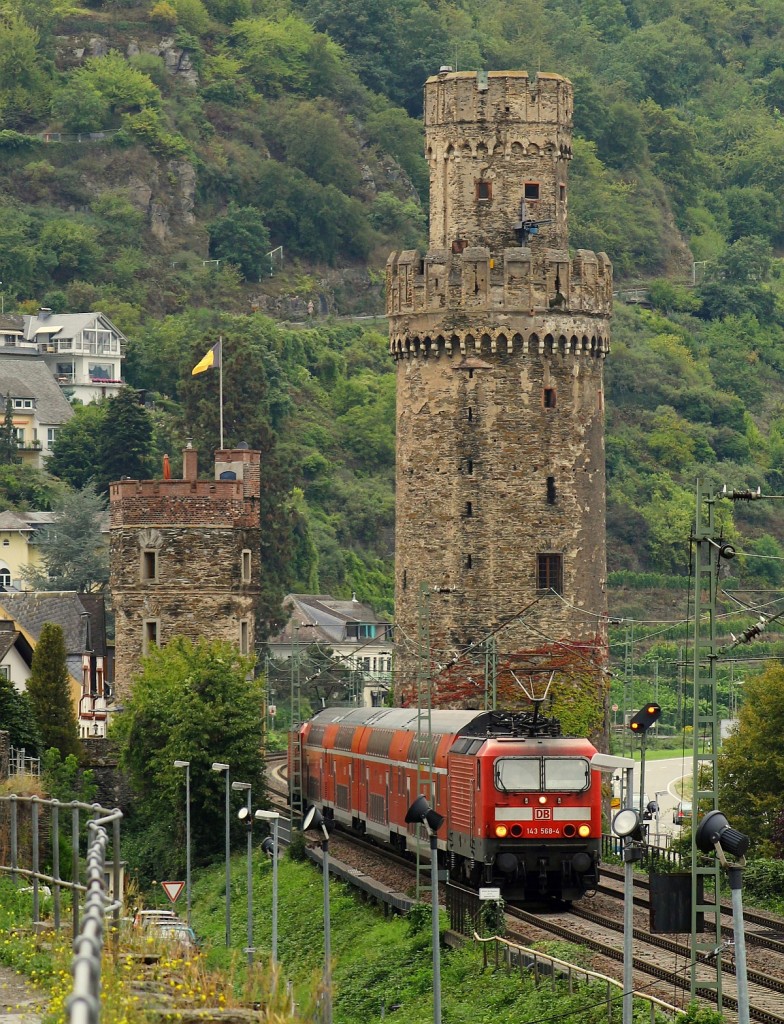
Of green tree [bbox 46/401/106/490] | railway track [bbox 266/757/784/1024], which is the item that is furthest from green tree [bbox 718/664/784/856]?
green tree [bbox 46/401/106/490]

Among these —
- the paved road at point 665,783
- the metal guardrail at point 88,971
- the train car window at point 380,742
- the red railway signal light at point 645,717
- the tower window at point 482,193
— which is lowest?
the paved road at point 665,783

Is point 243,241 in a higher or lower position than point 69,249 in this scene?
higher

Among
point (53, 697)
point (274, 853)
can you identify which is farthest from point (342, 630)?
point (274, 853)

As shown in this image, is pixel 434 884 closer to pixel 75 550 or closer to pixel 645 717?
pixel 645 717

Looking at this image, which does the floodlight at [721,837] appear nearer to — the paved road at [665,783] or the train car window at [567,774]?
the train car window at [567,774]

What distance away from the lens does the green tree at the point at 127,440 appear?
488ft

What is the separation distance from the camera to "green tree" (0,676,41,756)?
229 ft

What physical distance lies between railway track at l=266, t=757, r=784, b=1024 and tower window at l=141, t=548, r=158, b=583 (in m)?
32.6

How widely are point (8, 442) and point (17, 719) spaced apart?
86542mm

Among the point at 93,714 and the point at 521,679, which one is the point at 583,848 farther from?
the point at 93,714

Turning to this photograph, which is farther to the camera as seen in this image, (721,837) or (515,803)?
(515,803)

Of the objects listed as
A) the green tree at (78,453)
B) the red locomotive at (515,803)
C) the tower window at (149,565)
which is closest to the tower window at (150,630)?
the tower window at (149,565)

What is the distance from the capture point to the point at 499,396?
76875 millimetres

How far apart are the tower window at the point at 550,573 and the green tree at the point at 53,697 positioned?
14722mm
